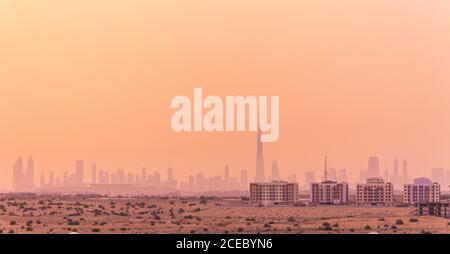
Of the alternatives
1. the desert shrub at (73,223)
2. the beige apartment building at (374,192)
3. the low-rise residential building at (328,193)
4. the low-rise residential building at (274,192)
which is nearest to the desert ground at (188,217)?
the desert shrub at (73,223)

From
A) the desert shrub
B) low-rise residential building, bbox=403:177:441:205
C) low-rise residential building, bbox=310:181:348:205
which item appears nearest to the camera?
the desert shrub

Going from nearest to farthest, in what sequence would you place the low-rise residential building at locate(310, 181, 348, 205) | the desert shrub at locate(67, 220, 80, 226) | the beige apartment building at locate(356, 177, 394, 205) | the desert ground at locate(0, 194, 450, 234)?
the desert ground at locate(0, 194, 450, 234) < the desert shrub at locate(67, 220, 80, 226) < the beige apartment building at locate(356, 177, 394, 205) < the low-rise residential building at locate(310, 181, 348, 205)

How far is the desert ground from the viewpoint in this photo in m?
88.6

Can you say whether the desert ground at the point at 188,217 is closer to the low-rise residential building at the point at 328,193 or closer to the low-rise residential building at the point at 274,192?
the low-rise residential building at the point at 274,192

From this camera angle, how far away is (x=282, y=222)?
97312mm

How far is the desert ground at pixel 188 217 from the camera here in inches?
3487

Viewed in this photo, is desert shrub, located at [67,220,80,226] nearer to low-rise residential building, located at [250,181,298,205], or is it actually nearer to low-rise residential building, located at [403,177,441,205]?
low-rise residential building, located at [250,181,298,205]

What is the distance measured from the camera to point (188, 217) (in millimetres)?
100875

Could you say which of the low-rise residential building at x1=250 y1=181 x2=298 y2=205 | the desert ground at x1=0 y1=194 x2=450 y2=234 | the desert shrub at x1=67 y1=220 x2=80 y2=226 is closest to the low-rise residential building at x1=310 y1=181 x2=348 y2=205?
the low-rise residential building at x1=250 y1=181 x2=298 y2=205

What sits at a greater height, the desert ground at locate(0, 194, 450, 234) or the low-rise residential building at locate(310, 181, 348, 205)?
the low-rise residential building at locate(310, 181, 348, 205)

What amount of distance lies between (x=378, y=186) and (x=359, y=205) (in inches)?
233
